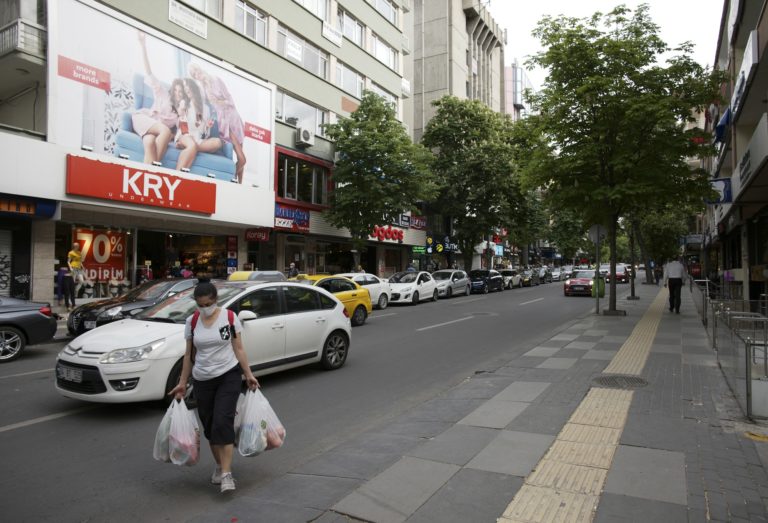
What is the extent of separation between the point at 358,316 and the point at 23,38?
11.9 m

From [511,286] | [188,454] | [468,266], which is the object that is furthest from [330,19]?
[188,454]

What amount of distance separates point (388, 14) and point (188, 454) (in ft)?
111

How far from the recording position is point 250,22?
72.4 ft

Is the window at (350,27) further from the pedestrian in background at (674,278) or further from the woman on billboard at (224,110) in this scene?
the pedestrian in background at (674,278)

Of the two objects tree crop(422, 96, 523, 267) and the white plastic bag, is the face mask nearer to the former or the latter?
the white plastic bag

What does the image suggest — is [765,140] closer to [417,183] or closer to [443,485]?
[443,485]

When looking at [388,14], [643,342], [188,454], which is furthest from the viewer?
[388,14]

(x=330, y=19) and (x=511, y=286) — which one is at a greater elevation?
(x=330, y=19)

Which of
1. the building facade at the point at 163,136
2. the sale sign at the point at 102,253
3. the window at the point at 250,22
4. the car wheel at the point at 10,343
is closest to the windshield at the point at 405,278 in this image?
the building facade at the point at 163,136

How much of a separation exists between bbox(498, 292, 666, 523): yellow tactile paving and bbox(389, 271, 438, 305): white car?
50.5 feet

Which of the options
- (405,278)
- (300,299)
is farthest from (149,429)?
(405,278)

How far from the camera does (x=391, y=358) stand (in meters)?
9.38

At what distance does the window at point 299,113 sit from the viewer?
23.7m

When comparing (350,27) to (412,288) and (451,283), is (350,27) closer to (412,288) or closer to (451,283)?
(451,283)
